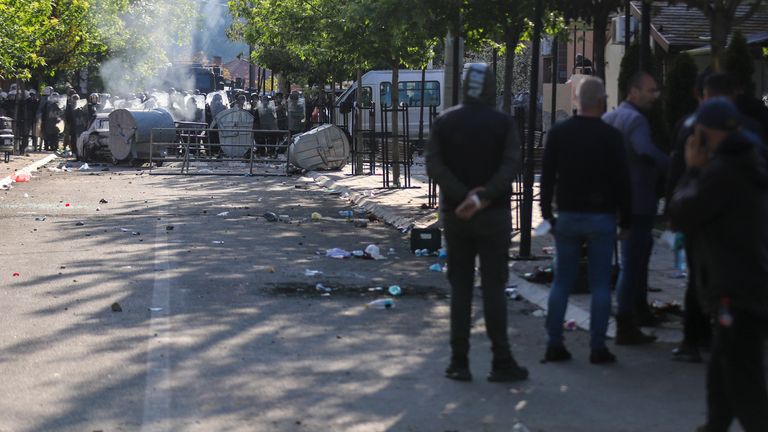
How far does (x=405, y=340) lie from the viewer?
923 centimetres

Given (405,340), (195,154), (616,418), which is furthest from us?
(195,154)

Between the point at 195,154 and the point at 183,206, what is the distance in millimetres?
15809

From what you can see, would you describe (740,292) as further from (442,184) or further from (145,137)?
(145,137)

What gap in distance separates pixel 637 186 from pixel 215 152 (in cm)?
2915

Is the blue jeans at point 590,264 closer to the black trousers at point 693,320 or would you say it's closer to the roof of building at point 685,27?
the black trousers at point 693,320

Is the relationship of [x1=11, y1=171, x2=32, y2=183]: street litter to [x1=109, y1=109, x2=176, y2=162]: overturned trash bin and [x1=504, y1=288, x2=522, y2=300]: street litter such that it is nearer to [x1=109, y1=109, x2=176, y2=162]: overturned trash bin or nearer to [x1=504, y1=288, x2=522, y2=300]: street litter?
[x1=109, y1=109, x2=176, y2=162]: overturned trash bin

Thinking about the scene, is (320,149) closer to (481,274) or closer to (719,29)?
(719,29)

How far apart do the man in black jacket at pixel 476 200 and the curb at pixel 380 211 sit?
30.6 ft

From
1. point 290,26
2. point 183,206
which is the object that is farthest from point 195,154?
point 183,206

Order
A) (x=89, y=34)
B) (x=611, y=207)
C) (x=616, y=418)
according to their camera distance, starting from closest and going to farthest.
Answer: (x=616, y=418)
(x=611, y=207)
(x=89, y=34)

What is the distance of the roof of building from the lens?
2345 cm

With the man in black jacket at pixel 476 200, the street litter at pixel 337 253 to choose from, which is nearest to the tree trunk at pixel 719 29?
the man in black jacket at pixel 476 200

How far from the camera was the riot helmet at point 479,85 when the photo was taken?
768 centimetres

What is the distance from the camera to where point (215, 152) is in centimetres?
3728
